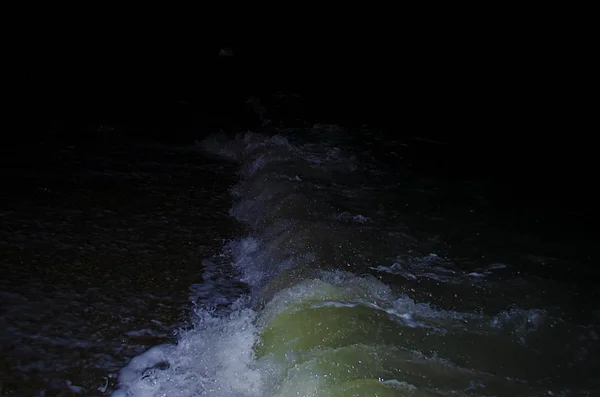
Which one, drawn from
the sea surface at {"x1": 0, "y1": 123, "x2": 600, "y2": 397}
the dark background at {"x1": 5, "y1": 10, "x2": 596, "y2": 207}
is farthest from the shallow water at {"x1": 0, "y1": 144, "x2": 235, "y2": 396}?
the dark background at {"x1": 5, "y1": 10, "x2": 596, "y2": 207}

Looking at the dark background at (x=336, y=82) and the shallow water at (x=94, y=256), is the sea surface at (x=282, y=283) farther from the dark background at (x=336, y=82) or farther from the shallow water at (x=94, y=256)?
the dark background at (x=336, y=82)

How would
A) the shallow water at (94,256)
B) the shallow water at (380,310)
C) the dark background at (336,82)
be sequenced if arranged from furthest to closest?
the dark background at (336,82) < the shallow water at (94,256) < the shallow water at (380,310)

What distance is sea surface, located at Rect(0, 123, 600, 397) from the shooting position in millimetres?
2988

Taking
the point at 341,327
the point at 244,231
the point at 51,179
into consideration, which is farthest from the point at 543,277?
the point at 51,179

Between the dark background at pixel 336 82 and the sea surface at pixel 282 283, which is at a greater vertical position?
the sea surface at pixel 282 283

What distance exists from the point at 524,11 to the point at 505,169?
1239 cm

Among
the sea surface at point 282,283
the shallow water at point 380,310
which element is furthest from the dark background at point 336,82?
the shallow water at point 380,310

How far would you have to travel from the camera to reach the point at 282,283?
3.88 meters

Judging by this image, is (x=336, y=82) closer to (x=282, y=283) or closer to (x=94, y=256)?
(x=94, y=256)

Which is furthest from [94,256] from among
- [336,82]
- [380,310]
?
[336,82]

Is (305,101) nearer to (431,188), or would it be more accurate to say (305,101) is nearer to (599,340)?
(431,188)

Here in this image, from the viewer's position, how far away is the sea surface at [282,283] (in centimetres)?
299

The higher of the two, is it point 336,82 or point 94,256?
→ point 94,256

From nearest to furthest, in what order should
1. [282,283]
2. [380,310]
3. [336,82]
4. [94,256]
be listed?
[380,310], [282,283], [94,256], [336,82]
